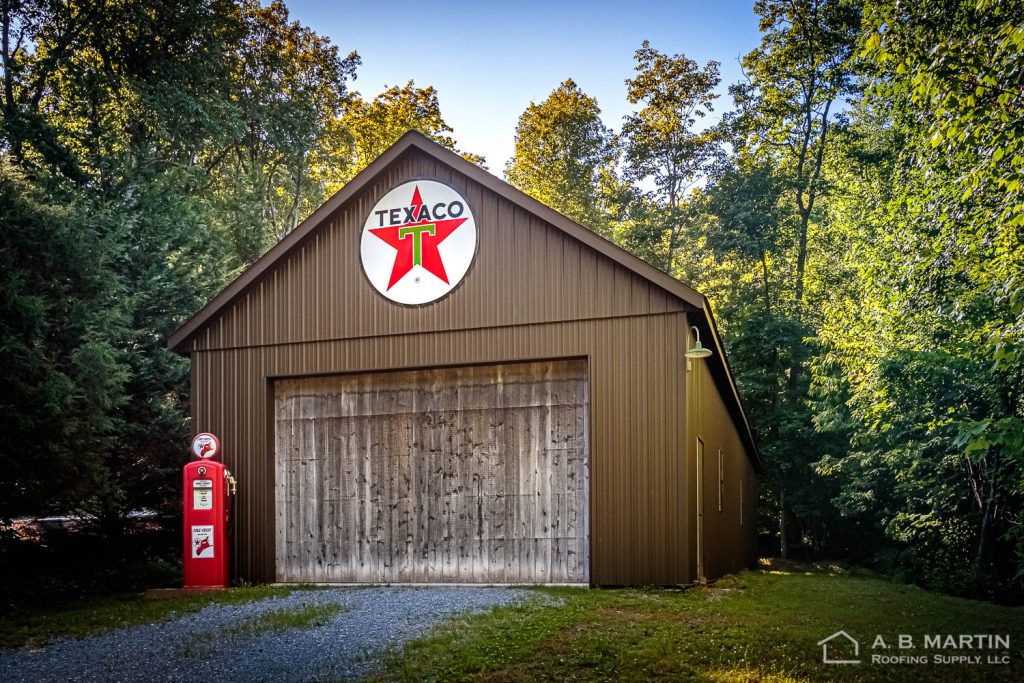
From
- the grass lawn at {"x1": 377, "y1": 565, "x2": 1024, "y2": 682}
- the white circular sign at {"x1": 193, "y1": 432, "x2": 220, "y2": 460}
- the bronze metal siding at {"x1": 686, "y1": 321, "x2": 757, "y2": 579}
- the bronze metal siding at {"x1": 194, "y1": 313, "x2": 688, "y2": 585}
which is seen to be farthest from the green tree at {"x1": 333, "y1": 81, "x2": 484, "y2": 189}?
the grass lawn at {"x1": 377, "y1": 565, "x2": 1024, "y2": 682}

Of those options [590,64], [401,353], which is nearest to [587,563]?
[401,353]

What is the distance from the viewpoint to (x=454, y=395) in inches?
547

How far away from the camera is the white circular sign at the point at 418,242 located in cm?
1388

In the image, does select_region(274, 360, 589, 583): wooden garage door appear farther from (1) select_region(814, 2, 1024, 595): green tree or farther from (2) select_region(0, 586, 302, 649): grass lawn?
(1) select_region(814, 2, 1024, 595): green tree

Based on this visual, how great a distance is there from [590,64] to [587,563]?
91.4ft

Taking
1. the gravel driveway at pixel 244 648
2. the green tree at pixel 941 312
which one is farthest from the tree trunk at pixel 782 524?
the gravel driveway at pixel 244 648

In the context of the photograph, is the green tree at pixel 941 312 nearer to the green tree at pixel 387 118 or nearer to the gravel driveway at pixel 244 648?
the gravel driveway at pixel 244 648

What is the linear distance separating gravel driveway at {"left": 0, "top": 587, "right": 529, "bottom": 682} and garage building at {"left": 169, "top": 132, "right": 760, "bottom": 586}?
215 centimetres

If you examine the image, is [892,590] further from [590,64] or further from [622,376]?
[590,64]

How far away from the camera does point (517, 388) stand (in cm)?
1356

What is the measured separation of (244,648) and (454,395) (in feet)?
18.6

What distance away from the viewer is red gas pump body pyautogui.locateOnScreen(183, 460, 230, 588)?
44.3ft

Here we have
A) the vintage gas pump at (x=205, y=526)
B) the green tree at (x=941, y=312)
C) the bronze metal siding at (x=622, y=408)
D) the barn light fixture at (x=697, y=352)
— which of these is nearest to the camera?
the green tree at (x=941, y=312)

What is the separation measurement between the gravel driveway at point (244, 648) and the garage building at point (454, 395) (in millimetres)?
2148
